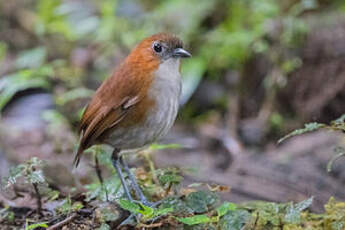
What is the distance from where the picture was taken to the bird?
11.5 feet

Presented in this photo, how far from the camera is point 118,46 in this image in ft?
A: 25.9

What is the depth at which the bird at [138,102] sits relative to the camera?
3516mm

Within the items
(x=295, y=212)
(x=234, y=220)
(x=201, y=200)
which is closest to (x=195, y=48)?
(x=201, y=200)

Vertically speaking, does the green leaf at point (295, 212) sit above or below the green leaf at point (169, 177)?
below

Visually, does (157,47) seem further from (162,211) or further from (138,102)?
(162,211)

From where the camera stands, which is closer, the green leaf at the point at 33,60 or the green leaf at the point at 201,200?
the green leaf at the point at 201,200

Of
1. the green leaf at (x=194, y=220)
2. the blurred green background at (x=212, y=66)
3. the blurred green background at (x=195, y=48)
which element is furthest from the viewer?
the blurred green background at (x=195, y=48)

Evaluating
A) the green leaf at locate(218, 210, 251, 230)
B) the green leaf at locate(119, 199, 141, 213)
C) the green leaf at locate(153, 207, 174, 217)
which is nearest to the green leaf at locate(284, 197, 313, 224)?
the green leaf at locate(218, 210, 251, 230)

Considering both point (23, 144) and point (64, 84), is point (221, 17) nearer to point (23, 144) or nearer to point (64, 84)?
point (64, 84)

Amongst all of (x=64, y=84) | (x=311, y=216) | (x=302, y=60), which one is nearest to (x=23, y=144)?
(x=64, y=84)

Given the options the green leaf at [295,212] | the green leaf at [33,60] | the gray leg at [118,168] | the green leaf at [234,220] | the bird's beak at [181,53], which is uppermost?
the green leaf at [33,60]

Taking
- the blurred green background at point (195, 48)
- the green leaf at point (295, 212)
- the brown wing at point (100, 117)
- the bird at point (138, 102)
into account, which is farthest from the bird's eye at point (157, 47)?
the blurred green background at point (195, 48)

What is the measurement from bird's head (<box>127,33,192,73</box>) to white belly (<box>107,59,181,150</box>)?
5cm

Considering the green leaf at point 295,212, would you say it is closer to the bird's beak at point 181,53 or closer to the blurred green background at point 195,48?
the bird's beak at point 181,53
